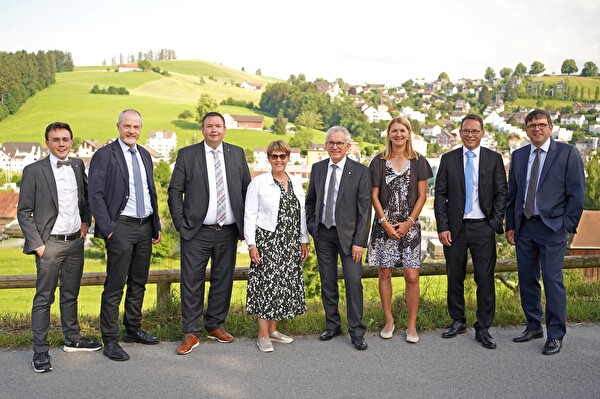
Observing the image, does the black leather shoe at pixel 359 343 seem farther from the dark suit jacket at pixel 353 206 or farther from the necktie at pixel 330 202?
the necktie at pixel 330 202

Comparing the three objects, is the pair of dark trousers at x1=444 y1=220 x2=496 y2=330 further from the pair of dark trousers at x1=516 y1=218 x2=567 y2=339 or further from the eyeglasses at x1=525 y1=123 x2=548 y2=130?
the eyeglasses at x1=525 y1=123 x2=548 y2=130

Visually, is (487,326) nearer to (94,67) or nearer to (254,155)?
(254,155)

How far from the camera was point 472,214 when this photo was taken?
5.14 metres

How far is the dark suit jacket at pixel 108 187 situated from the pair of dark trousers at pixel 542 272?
3.78 metres

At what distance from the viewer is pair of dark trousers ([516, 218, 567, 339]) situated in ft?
16.1

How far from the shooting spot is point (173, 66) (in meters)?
175

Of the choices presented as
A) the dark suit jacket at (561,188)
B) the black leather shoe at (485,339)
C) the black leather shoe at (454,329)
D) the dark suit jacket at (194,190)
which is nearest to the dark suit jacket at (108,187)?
the dark suit jacket at (194,190)

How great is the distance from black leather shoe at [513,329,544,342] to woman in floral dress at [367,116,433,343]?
0.97 meters

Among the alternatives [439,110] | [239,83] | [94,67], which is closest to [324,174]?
[239,83]

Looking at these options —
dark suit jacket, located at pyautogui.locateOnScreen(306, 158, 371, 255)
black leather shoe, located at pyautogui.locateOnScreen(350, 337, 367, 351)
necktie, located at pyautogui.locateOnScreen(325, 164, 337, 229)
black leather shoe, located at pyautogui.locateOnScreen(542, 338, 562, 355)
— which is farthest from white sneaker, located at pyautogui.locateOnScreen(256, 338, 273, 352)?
black leather shoe, located at pyautogui.locateOnScreen(542, 338, 562, 355)

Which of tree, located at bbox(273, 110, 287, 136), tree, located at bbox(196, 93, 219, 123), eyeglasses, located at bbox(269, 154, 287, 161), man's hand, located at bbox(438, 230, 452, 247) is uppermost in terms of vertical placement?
tree, located at bbox(196, 93, 219, 123)

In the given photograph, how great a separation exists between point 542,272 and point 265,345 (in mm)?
2678

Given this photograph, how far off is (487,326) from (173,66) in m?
181

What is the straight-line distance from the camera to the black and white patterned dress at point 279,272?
495cm
